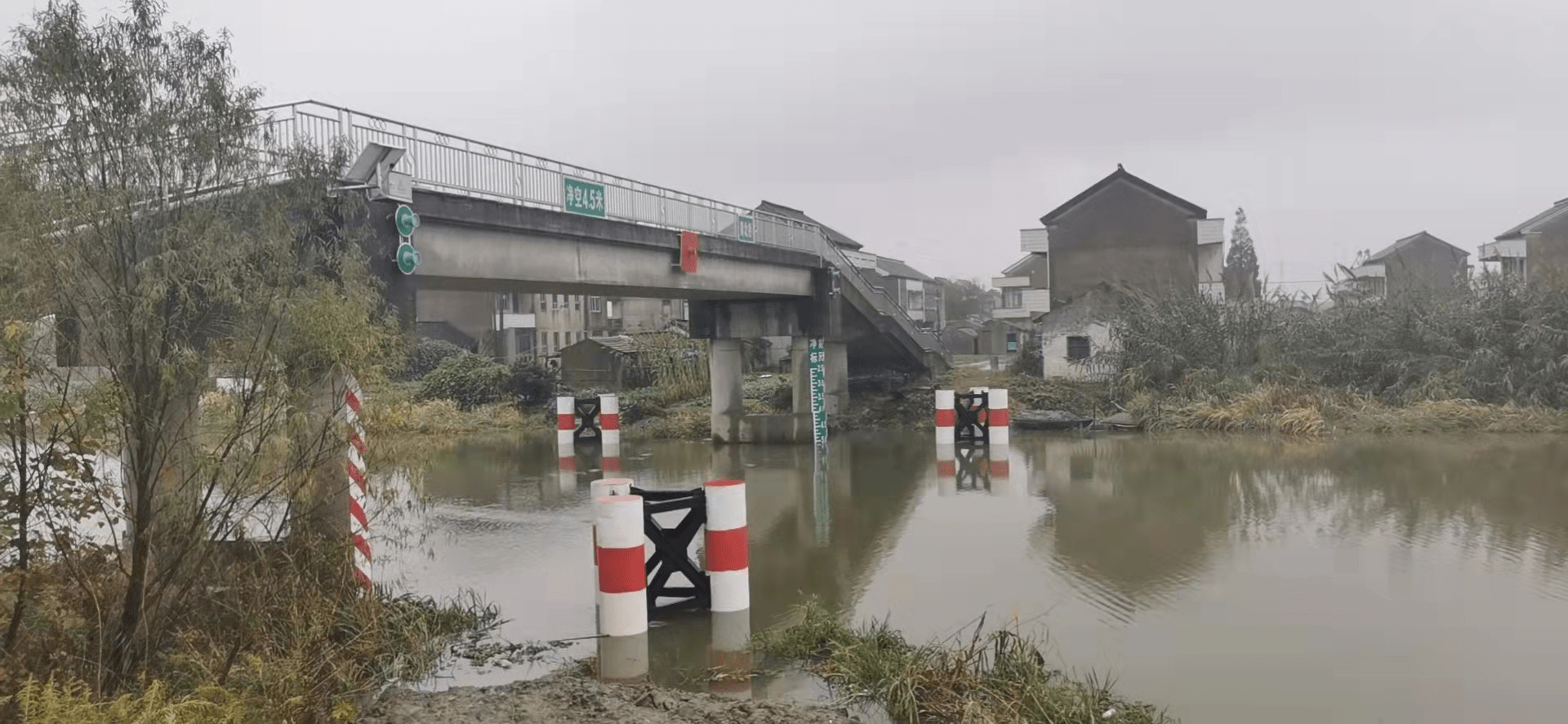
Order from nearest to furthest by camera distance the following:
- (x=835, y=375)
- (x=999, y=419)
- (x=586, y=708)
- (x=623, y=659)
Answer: (x=586, y=708), (x=623, y=659), (x=999, y=419), (x=835, y=375)

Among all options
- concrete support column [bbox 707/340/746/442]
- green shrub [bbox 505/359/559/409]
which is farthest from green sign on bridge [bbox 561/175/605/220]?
green shrub [bbox 505/359/559/409]

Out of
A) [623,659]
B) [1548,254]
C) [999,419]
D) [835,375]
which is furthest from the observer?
[1548,254]

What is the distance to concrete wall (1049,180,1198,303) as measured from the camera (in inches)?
1298

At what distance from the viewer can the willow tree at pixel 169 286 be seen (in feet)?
20.7

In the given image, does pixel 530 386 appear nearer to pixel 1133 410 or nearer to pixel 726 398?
pixel 726 398

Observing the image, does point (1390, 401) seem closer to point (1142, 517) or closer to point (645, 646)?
point (1142, 517)

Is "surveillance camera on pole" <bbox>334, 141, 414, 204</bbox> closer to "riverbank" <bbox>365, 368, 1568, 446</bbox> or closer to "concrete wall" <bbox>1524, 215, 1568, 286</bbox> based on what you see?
"riverbank" <bbox>365, 368, 1568, 446</bbox>

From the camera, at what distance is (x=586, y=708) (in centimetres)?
618

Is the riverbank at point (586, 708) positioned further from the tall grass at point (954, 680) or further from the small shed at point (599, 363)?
the small shed at point (599, 363)

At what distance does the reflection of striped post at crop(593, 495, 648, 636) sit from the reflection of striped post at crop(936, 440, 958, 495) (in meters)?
8.05

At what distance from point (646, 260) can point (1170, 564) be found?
9.85 meters

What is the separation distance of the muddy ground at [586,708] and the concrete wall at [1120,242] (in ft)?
91.7

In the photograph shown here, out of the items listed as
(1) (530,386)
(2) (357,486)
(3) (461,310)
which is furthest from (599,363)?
(3) (461,310)

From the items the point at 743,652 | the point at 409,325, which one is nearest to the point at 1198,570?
the point at 743,652
